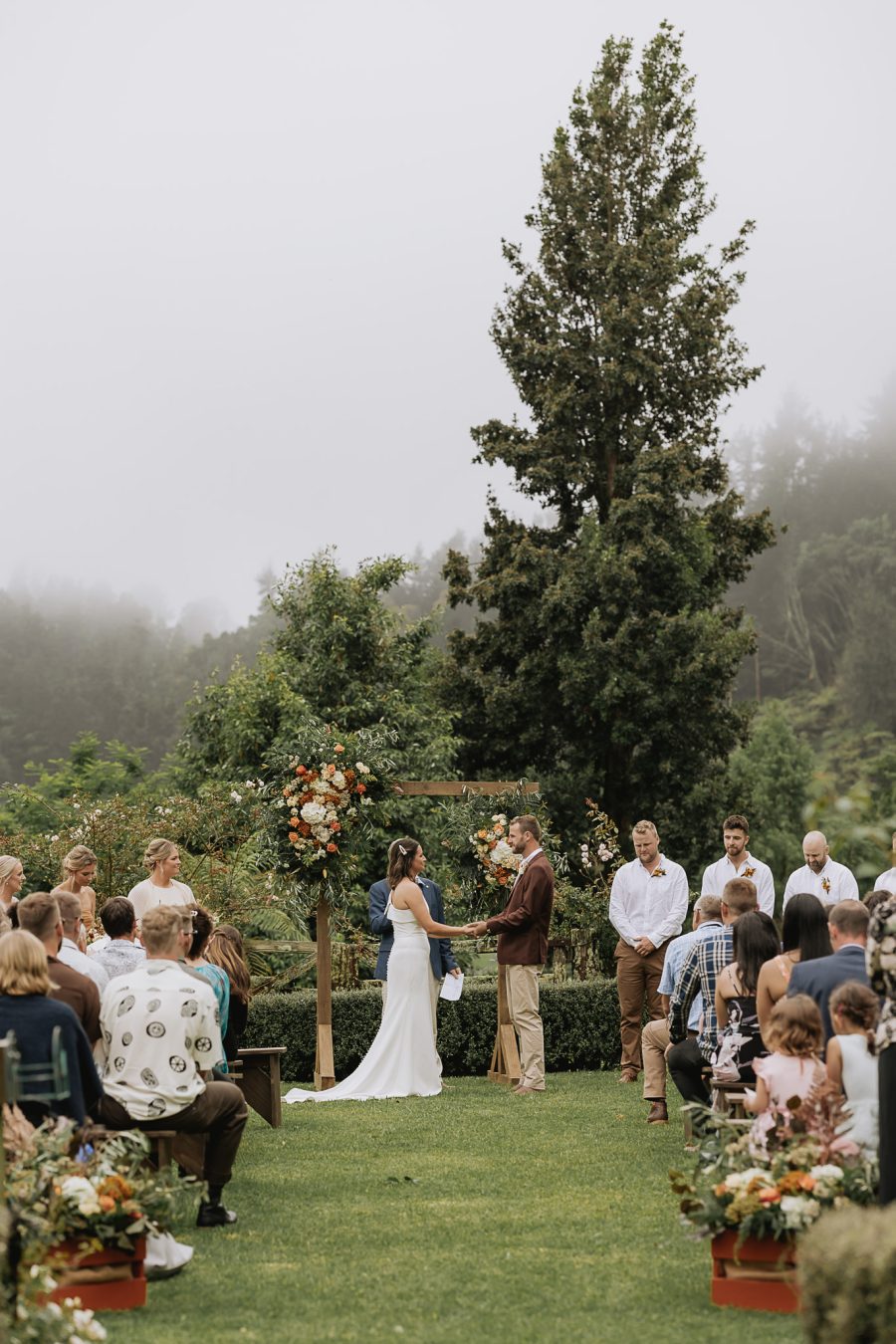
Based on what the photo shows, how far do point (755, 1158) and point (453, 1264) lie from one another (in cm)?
139

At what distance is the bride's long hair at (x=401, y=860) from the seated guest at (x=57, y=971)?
5591 mm

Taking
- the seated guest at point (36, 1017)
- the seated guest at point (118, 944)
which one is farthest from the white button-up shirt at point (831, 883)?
the seated guest at point (36, 1017)

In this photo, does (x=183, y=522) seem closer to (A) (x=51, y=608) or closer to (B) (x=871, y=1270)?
(A) (x=51, y=608)

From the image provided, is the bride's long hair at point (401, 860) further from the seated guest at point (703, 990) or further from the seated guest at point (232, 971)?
the seated guest at point (703, 990)

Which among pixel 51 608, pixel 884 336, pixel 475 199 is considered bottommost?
pixel 51 608

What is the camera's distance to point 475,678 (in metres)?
28.6

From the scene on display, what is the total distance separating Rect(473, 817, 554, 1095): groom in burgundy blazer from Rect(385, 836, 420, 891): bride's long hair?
685mm

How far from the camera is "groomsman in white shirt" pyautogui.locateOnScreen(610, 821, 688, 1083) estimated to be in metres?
12.3

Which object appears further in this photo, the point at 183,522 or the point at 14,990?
the point at 183,522

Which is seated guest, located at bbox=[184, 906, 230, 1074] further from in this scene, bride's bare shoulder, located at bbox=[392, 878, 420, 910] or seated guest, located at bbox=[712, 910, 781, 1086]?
bride's bare shoulder, located at bbox=[392, 878, 420, 910]

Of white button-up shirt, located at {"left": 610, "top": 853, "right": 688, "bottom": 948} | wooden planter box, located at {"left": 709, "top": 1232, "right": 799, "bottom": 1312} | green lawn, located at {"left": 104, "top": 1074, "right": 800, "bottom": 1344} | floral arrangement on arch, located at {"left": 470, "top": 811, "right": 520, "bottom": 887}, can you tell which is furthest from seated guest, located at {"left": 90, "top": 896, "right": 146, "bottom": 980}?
floral arrangement on arch, located at {"left": 470, "top": 811, "right": 520, "bottom": 887}

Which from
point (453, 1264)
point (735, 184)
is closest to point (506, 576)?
point (453, 1264)

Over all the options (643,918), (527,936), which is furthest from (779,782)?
(527,936)

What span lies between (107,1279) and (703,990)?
4.08m
